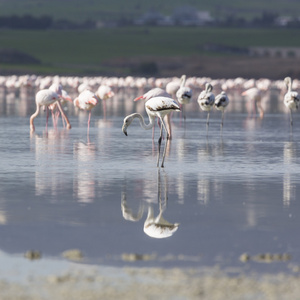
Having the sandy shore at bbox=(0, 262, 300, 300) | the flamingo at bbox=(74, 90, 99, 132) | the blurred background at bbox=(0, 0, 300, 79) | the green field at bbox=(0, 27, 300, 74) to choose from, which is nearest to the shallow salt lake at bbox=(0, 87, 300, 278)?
the sandy shore at bbox=(0, 262, 300, 300)

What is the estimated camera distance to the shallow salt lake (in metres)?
9.50

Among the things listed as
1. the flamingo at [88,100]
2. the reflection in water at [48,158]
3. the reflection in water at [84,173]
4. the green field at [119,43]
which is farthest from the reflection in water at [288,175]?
the green field at [119,43]

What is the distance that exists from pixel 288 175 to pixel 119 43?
13796 centimetres

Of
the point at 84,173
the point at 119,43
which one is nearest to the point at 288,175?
the point at 84,173

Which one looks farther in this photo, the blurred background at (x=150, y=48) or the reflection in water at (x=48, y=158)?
the blurred background at (x=150, y=48)

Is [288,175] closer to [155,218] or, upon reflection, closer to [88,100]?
[155,218]

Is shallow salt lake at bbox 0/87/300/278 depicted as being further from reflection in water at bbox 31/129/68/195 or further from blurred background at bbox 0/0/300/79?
blurred background at bbox 0/0/300/79

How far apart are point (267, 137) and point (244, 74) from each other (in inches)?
3298

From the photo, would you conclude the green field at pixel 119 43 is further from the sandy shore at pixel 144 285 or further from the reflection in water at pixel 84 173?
the sandy shore at pixel 144 285

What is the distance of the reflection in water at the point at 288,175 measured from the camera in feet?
42.5

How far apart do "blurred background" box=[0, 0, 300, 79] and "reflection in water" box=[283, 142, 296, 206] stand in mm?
80441

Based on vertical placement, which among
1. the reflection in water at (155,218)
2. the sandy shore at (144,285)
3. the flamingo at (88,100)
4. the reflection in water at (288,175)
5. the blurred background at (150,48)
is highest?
the blurred background at (150,48)

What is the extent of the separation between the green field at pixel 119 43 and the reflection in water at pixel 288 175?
→ 299ft

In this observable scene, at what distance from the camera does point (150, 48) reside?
147m
